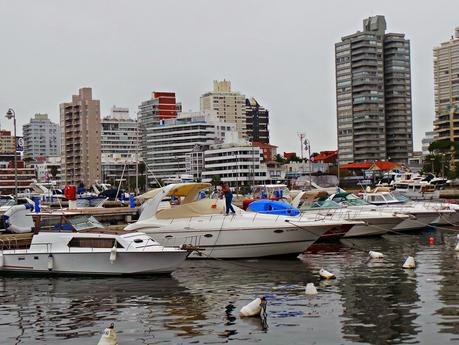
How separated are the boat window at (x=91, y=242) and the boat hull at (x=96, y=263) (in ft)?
1.05

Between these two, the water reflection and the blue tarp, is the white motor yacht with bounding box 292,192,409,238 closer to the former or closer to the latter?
the blue tarp

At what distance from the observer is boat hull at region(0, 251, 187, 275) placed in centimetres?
2494

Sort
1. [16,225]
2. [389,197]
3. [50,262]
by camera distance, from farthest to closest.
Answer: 1. [389,197]
2. [16,225]
3. [50,262]

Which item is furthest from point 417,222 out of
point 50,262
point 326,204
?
point 50,262

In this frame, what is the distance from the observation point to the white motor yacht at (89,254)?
2492 cm

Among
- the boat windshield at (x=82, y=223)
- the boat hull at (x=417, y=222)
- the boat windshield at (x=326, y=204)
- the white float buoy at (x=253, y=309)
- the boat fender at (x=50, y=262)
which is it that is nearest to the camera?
the white float buoy at (x=253, y=309)

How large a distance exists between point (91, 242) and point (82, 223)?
2.36 metres

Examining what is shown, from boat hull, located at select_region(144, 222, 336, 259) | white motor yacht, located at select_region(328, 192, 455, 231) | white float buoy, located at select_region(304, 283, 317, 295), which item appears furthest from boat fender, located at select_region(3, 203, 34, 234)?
white motor yacht, located at select_region(328, 192, 455, 231)

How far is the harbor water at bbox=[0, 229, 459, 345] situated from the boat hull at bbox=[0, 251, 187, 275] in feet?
1.32

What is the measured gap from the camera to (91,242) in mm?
25484

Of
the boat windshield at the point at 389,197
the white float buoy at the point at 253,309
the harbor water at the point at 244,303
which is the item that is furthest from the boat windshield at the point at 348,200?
the white float buoy at the point at 253,309

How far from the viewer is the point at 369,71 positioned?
650ft

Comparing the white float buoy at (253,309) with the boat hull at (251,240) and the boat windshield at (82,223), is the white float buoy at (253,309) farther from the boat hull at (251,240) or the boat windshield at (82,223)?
the boat hull at (251,240)

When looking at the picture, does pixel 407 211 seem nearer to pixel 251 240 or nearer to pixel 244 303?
pixel 251 240
